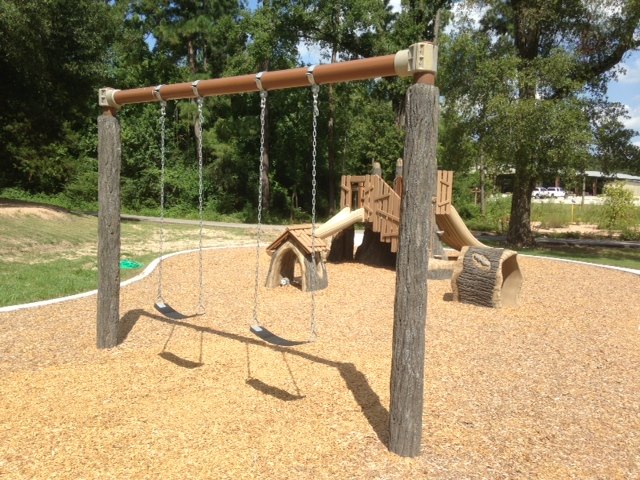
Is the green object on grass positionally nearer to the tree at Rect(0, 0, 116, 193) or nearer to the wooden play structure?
the wooden play structure

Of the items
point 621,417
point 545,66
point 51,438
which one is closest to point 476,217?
point 545,66

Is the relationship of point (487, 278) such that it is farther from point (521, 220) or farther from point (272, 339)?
point (521, 220)

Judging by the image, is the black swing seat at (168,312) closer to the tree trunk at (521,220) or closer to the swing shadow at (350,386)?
the swing shadow at (350,386)

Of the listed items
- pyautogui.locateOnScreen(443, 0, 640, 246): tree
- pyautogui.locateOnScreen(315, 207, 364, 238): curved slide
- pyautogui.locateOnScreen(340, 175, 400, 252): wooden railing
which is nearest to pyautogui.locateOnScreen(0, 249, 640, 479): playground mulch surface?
pyautogui.locateOnScreen(340, 175, 400, 252): wooden railing

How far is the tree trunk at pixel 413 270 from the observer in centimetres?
334

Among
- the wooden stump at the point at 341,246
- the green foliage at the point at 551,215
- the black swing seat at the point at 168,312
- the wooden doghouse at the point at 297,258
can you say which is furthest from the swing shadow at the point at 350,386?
the green foliage at the point at 551,215

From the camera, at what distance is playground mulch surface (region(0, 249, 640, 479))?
324 cm

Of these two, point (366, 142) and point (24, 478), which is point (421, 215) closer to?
point (24, 478)

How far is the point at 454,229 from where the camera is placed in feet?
35.0

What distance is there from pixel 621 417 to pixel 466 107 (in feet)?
38.8

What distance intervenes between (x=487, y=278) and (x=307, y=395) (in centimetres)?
Result: 410

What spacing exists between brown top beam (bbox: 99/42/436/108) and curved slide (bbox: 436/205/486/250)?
6553 mm

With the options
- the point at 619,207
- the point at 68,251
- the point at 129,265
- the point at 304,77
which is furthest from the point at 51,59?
the point at 619,207

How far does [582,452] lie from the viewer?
11.4 feet
